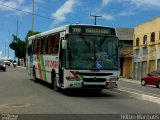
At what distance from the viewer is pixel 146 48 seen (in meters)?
54.8

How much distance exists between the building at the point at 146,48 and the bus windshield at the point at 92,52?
30918 mm

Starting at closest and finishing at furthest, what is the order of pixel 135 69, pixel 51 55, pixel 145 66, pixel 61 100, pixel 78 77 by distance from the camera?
pixel 61 100, pixel 78 77, pixel 51 55, pixel 145 66, pixel 135 69

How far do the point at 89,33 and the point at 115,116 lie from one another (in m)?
7.68

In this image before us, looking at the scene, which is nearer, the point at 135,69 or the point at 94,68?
the point at 94,68

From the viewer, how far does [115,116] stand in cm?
1330

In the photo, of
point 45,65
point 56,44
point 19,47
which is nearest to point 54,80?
point 56,44

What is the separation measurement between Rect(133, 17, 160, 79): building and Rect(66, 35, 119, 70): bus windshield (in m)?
30.9

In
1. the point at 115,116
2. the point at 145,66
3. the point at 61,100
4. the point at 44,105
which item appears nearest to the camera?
the point at 115,116

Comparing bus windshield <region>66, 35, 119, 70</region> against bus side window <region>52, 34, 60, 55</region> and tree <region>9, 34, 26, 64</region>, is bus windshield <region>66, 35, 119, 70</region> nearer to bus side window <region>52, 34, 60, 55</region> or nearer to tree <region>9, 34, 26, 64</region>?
bus side window <region>52, 34, 60, 55</region>

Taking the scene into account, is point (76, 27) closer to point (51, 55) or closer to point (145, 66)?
point (51, 55)

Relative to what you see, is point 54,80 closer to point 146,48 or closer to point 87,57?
point 87,57

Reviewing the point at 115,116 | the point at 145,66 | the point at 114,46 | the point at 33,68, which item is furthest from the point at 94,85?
the point at 145,66

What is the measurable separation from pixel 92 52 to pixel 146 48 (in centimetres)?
3554

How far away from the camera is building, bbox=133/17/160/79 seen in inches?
2022
